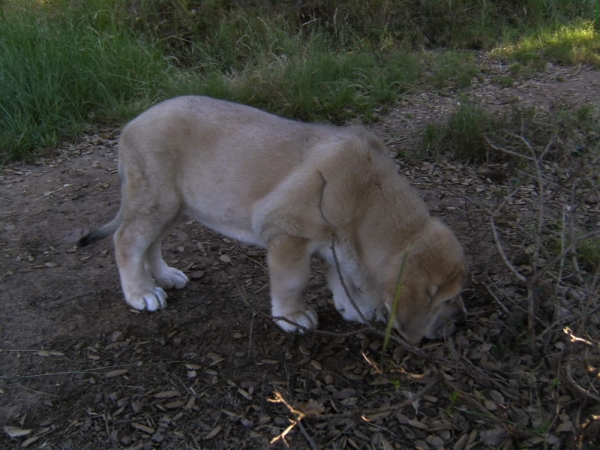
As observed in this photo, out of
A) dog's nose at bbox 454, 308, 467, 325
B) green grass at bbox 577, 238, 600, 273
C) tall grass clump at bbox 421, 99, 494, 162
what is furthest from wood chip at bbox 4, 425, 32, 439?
tall grass clump at bbox 421, 99, 494, 162

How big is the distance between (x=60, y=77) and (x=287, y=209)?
13.0ft

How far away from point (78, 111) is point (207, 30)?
2.33 meters

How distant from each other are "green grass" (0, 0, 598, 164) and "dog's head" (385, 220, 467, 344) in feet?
10.5

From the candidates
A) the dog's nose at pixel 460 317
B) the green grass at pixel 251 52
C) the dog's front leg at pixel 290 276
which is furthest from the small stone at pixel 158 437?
→ the green grass at pixel 251 52

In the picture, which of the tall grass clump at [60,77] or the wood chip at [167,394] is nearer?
the wood chip at [167,394]

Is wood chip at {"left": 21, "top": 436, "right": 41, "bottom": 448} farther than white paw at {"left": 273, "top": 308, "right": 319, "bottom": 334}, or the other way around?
white paw at {"left": 273, "top": 308, "right": 319, "bottom": 334}

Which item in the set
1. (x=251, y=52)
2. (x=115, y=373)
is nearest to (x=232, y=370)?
(x=115, y=373)

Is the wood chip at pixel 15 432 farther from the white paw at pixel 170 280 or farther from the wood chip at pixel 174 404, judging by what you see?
the white paw at pixel 170 280

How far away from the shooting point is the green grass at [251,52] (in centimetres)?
597

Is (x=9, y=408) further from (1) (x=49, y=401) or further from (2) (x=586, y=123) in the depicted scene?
(2) (x=586, y=123)

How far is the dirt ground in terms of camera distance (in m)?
2.62

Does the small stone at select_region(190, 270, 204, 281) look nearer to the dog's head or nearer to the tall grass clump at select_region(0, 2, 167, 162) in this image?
the dog's head

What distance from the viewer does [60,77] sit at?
20.0 feet

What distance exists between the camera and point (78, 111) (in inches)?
241
